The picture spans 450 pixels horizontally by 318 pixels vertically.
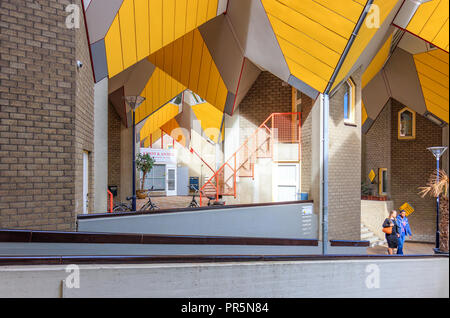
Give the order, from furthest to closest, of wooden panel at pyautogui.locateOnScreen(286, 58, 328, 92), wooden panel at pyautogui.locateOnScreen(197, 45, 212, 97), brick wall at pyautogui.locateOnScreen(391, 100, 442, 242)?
brick wall at pyautogui.locateOnScreen(391, 100, 442, 242) < wooden panel at pyautogui.locateOnScreen(197, 45, 212, 97) < wooden panel at pyautogui.locateOnScreen(286, 58, 328, 92)

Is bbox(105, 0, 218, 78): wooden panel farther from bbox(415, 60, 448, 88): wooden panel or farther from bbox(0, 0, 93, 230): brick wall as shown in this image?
bbox(415, 60, 448, 88): wooden panel

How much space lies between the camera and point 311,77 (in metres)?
7.73

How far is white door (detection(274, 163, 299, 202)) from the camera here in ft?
31.7

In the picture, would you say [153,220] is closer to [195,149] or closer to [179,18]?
[179,18]

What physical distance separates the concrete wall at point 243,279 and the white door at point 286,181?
5.09 m

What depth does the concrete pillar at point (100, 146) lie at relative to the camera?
7203 mm

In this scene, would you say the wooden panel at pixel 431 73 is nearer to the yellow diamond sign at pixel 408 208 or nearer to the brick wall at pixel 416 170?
the brick wall at pixel 416 170

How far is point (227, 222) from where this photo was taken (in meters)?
7.15

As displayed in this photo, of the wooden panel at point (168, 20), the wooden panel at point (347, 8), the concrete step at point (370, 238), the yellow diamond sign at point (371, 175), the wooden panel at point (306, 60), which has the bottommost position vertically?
the concrete step at point (370, 238)

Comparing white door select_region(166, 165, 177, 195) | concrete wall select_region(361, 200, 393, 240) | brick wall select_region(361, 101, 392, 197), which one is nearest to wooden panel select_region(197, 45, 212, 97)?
white door select_region(166, 165, 177, 195)

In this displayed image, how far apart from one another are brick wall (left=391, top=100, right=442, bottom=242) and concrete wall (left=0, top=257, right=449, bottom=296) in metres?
11.6

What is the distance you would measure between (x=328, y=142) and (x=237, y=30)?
15.3ft

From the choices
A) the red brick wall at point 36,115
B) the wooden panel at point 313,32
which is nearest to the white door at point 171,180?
the wooden panel at point 313,32
